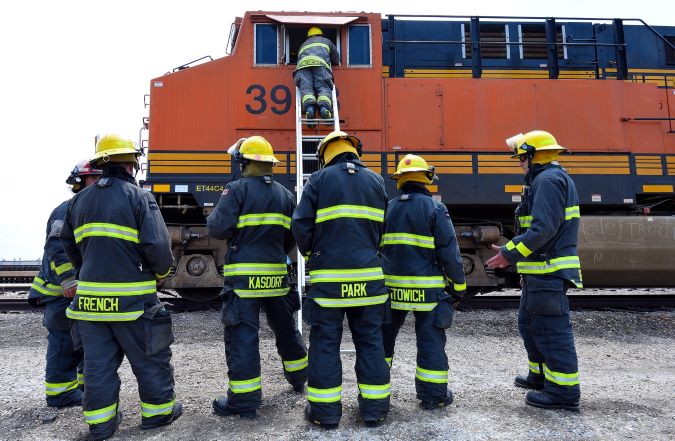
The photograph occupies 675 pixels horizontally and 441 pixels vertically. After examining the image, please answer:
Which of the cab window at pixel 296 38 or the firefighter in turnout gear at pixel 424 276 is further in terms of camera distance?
the cab window at pixel 296 38

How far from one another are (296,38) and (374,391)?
15.8 feet

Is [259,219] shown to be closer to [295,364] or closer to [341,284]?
[341,284]

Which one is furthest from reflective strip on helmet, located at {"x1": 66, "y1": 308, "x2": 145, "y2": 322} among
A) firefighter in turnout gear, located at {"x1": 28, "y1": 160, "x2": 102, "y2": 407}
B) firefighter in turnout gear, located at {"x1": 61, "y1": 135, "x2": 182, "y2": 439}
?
firefighter in turnout gear, located at {"x1": 28, "y1": 160, "x2": 102, "y2": 407}

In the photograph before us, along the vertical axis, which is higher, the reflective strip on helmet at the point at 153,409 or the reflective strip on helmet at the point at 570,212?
the reflective strip on helmet at the point at 570,212

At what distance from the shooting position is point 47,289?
10.6 feet

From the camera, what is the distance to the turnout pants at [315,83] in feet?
16.4

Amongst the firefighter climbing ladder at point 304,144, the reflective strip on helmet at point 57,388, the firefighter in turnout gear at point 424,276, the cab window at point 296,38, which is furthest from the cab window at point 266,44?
the reflective strip on helmet at point 57,388

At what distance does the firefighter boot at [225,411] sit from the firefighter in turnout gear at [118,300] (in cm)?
27

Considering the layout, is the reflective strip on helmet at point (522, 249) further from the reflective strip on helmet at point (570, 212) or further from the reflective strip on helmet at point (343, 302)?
the reflective strip on helmet at point (343, 302)

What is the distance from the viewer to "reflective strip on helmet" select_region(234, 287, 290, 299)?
2.87m

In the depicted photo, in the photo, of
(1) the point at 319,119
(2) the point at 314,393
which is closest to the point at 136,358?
(2) the point at 314,393

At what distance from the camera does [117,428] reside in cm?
→ 267

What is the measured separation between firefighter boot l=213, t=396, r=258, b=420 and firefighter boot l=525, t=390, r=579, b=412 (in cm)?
183

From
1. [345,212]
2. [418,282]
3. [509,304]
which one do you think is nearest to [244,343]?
[345,212]
